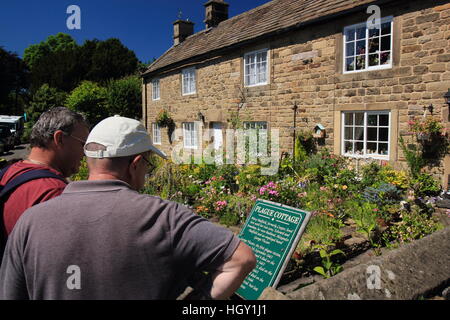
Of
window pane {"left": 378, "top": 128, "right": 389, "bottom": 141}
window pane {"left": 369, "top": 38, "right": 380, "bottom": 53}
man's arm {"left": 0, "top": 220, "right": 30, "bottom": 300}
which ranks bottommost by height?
man's arm {"left": 0, "top": 220, "right": 30, "bottom": 300}

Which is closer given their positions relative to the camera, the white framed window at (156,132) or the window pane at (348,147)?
the window pane at (348,147)

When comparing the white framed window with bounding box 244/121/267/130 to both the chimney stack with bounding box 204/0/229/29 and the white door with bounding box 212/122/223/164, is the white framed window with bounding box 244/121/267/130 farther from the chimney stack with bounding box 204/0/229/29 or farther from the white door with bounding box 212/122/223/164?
the chimney stack with bounding box 204/0/229/29

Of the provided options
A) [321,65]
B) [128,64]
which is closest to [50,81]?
[128,64]

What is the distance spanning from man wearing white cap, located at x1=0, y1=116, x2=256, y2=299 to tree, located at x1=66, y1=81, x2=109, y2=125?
2465 cm

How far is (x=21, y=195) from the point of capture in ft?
6.59

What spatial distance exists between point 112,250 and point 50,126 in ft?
4.55

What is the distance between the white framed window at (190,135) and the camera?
1587 centimetres

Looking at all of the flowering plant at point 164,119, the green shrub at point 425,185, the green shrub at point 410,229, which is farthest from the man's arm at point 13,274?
the flowering plant at point 164,119

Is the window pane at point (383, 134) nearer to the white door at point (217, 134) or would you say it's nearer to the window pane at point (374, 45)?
the window pane at point (374, 45)

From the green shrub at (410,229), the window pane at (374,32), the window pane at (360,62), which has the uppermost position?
the window pane at (374,32)

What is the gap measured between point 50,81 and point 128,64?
7.91 meters

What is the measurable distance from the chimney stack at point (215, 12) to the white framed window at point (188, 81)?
322 centimetres

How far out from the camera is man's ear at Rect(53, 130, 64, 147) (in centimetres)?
240

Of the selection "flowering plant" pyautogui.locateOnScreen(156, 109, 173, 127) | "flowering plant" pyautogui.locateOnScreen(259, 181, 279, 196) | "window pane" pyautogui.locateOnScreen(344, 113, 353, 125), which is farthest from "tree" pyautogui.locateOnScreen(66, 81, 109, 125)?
"flowering plant" pyautogui.locateOnScreen(259, 181, 279, 196)
